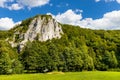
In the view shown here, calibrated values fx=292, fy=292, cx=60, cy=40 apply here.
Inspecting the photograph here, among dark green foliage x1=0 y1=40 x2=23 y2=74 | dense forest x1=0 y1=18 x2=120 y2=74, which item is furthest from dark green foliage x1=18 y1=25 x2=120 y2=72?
dark green foliage x1=0 y1=40 x2=23 y2=74

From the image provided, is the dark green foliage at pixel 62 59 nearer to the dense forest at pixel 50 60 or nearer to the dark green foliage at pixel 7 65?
the dense forest at pixel 50 60

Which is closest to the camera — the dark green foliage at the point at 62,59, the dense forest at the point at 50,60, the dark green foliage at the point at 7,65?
the dark green foliage at the point at 7,65

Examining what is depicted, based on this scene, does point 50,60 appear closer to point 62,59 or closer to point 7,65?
point 62,59

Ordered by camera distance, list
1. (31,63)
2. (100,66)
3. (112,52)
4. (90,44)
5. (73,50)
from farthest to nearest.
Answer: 1. (90,44)
2. (112,52)
3. (100,66)
4. (73,50)
5. (31,63)

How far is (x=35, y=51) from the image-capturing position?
463ft

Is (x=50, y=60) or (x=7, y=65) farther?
(x=50, y=60)

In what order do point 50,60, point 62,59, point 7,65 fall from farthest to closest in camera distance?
point 62,59 → point 50,60 → point 7,65

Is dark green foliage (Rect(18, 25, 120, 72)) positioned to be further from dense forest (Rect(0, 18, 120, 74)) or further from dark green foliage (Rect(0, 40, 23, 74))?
dark green foliage (Rect(0, 40, 23, 74))

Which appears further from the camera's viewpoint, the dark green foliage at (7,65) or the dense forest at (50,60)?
the dense forest at (50,60)

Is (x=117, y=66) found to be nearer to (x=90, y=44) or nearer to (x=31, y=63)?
(x=90, y=44)

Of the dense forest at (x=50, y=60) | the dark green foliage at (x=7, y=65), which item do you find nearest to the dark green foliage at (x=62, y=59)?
the dense forest at (x=50, y=60)

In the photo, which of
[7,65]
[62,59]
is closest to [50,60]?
[62,59]

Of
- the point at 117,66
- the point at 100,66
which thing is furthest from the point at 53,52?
the point at 117,66

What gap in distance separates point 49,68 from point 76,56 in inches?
627
